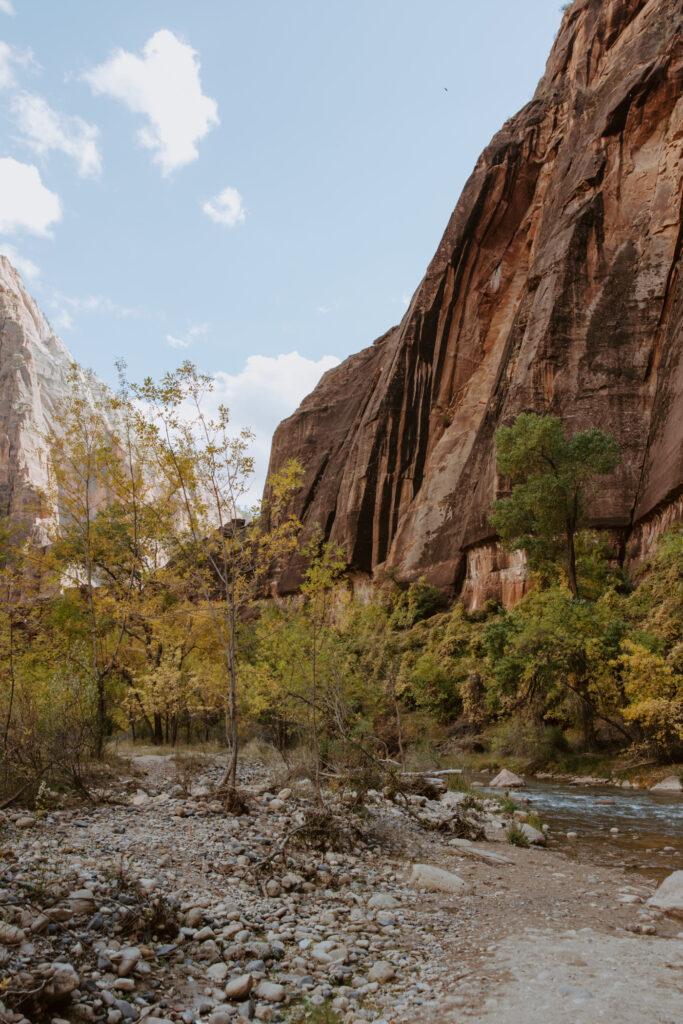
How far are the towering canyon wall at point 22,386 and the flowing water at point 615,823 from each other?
61.9 m

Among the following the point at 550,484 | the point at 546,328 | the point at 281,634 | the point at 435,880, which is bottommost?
the point at 435,880

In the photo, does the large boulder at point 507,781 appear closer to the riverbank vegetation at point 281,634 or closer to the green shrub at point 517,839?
the riverbank vegetation at point 281,634

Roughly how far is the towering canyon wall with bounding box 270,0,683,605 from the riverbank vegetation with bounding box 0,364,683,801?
3358 mm

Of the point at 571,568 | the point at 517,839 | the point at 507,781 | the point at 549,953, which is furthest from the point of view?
the point at 571,568

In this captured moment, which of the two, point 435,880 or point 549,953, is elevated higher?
point 549,953

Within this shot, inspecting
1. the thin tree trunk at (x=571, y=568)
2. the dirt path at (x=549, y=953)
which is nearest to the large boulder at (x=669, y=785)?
the dirt path at (x=549, y=953)

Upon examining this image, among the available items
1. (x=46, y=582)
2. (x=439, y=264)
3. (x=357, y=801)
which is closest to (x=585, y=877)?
(x=357, y=801)

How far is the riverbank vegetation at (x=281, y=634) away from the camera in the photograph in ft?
33.8

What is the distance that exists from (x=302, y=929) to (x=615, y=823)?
27.8ft

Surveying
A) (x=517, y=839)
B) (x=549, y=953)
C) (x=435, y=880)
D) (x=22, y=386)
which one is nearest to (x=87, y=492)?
(x=435, y=880)

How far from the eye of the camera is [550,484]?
25484 millimetres

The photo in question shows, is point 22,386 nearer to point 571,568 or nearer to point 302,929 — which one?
point 571,568

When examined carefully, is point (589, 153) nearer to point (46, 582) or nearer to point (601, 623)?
point (601, 623)

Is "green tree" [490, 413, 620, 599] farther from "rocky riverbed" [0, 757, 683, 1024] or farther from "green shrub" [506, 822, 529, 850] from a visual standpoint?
"rocky riverbed" [0, 757, 683, 1024]
